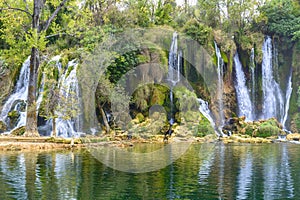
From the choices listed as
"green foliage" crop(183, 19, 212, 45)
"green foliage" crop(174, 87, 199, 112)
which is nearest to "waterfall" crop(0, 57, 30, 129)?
"green foliage" crop(174, 87, 199, 112)

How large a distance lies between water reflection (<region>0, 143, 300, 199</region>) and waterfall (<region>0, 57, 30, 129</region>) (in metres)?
11.6

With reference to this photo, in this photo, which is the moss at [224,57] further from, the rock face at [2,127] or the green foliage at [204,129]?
the rock face at [2,127]

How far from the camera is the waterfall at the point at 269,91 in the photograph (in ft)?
138

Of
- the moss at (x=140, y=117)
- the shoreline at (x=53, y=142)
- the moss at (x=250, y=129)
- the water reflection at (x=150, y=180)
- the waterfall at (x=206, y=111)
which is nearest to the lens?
the water reflection at (x=150, y=180)

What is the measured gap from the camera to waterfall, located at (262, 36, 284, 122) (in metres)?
42.0

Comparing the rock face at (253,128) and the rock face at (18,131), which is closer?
the rock face at (18,131)

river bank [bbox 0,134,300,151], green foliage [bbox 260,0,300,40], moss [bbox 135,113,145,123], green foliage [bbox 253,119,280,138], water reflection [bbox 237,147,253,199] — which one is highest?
green foliage [bbox 260,0,300,40]

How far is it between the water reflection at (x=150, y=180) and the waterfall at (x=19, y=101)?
38.1 ft

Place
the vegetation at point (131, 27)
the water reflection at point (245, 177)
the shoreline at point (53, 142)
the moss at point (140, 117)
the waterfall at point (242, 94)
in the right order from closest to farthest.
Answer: the water reflection at point (245, 177) < the shoreline at point (53, 142) < the vegetation at point (131, 27) < the moss at point (140, 117) < the waterfall at point (242, 94)

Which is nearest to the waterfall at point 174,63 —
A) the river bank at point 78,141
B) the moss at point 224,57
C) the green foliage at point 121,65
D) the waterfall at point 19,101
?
the green foliage at point 121,65

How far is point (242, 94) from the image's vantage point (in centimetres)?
4141

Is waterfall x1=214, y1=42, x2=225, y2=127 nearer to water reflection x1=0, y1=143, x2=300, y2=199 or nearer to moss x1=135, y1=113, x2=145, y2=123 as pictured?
moss x1=135, y1=113, x2=145, y2=123

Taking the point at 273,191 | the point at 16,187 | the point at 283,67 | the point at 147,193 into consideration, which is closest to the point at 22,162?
the point at 16,187

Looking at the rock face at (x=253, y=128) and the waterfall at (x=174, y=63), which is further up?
the waterfall at (x=174, y=63)
